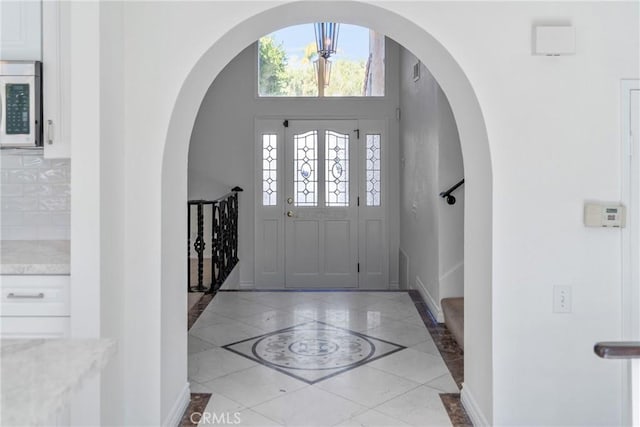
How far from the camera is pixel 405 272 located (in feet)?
21.4

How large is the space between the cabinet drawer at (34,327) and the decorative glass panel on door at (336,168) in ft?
16.8

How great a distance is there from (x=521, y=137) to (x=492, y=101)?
0.65ft

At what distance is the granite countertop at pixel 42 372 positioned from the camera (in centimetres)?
83

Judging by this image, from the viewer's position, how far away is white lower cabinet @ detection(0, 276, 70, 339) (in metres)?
2.13

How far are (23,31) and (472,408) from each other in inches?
107

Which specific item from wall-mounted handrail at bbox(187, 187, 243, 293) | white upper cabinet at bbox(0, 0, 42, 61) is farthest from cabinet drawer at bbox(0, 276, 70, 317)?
wall-mounted handrail at bbox(187, 187, 243, 293)

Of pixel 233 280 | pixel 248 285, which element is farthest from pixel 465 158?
pixel 248 285

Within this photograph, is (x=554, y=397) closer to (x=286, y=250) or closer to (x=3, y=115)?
(x=3, y=115)

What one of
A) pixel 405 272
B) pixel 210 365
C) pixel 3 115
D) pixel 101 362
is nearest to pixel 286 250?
pixel 405 272

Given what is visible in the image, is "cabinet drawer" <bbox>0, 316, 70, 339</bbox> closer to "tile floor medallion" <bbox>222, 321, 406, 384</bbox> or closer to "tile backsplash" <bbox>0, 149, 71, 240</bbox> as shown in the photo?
"tile backsplash" <bbox>0, 149, 71, 240</bbox>

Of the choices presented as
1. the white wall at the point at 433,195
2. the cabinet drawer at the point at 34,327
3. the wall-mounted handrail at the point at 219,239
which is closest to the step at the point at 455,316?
the white wall at the point at 433,195

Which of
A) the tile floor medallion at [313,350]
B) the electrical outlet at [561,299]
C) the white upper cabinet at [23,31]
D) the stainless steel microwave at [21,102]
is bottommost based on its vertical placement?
the tile floor medallion at [313,350]

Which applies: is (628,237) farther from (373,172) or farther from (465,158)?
(373,172)

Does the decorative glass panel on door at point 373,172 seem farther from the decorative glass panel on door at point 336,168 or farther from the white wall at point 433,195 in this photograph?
the white wall at point 433,195
